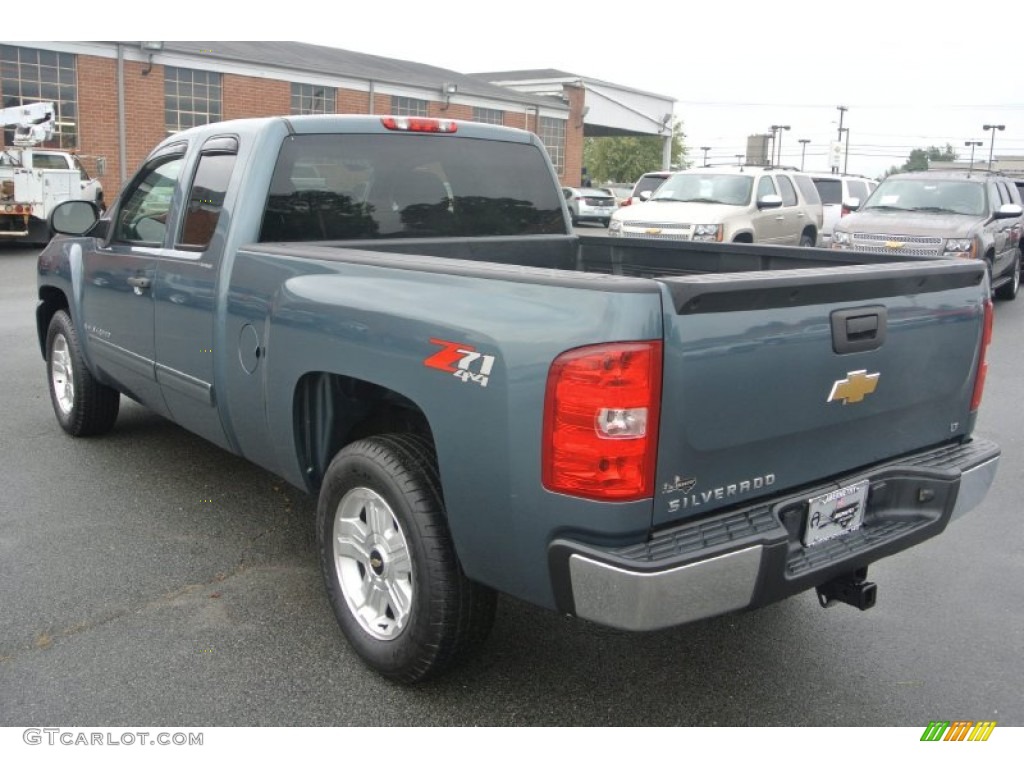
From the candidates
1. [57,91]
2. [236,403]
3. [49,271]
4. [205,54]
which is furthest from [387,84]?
[236,403]

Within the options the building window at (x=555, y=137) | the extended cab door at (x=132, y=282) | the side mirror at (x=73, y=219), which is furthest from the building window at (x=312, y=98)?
the extended cab door at (x=132, y=282)

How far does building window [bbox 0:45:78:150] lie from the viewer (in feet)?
77.1

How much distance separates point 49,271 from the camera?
5.96 m

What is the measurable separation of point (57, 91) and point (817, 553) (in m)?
25.8

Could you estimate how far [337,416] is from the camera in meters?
3.57

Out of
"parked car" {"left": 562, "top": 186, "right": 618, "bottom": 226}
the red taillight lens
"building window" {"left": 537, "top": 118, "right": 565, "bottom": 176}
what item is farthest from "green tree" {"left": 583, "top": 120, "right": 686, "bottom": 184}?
the red taillight lens

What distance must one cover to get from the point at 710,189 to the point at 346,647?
12410 mm

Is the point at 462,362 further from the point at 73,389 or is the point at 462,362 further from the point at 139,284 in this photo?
the point at 73,389

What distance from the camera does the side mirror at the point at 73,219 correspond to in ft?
17.3

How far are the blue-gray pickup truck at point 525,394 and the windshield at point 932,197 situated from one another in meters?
9.87

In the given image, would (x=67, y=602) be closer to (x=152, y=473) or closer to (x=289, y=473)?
(x=289, y=473)

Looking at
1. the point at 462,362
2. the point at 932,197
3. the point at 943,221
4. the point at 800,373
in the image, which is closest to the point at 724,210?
the point at 932,197

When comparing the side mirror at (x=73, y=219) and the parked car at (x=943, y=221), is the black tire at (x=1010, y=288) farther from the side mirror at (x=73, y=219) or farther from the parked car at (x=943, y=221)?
the side mirror at (x=73, y=219)

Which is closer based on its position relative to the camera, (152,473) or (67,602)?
(67,602)
